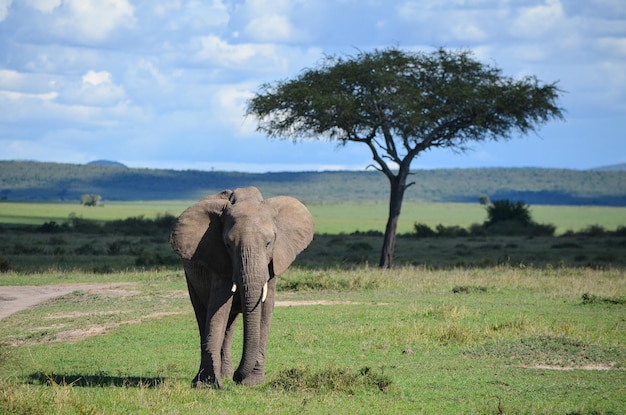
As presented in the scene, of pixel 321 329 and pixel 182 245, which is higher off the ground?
pixel 182 245

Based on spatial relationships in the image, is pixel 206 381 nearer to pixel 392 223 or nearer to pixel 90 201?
pixel 392 223

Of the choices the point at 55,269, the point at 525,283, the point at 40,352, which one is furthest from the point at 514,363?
the point at 55,269

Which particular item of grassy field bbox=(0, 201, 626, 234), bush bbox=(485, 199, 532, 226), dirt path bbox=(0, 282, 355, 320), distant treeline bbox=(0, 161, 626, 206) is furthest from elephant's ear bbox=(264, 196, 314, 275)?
distant treeline bbox=(0, 161, 626, 206)

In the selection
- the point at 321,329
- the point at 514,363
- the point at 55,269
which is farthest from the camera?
the point at 55,269

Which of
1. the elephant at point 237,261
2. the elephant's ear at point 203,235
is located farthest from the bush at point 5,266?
the elephant's ear at point 203,235

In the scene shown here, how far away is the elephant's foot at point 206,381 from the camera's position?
39.4 feet

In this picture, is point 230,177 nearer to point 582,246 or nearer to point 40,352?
A: point 582,246

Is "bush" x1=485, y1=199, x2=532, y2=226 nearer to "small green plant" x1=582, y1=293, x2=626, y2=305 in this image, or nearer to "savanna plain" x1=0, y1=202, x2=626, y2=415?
"savanna plain" x1=0, y1=202, x2=626, y2=415

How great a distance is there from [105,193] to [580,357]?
151 metres

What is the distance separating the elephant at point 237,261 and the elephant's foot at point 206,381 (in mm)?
11

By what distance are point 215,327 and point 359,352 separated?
375 cm

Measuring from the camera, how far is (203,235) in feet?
40.2

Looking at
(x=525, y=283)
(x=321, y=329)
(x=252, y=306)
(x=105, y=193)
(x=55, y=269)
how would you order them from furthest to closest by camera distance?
(x=105, y=193) < (x=55, y=269) < (x=525, y=283) < (x=321, y=329) < (x=252, y=306)

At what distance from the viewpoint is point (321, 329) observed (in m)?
17.1
